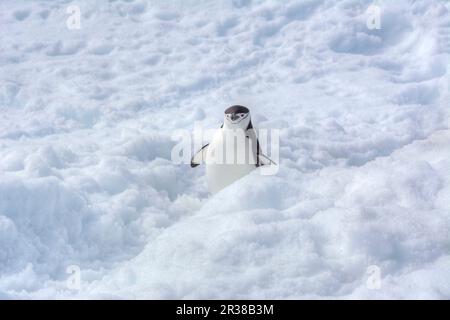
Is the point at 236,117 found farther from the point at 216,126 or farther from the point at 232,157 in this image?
the point at 216,126

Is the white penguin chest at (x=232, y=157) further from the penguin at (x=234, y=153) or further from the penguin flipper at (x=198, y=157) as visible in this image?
the penguin flipper at (x=198, y=157)

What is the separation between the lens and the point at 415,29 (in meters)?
7.45

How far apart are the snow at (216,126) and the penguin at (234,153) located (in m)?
0.27

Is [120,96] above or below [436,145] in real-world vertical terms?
above

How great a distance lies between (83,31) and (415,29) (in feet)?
15.4

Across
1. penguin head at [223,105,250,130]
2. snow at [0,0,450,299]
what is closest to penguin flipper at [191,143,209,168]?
snow at [0,0,450,299]

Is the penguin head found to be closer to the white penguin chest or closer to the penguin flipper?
the white penguin chest

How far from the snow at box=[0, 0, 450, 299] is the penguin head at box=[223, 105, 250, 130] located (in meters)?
0.50

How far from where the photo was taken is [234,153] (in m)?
4.27

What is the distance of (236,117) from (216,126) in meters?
1.54

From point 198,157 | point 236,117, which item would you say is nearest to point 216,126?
point 198,157

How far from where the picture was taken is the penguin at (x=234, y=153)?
4270 mm

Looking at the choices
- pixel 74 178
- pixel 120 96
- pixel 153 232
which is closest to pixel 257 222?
pixel 153 232
